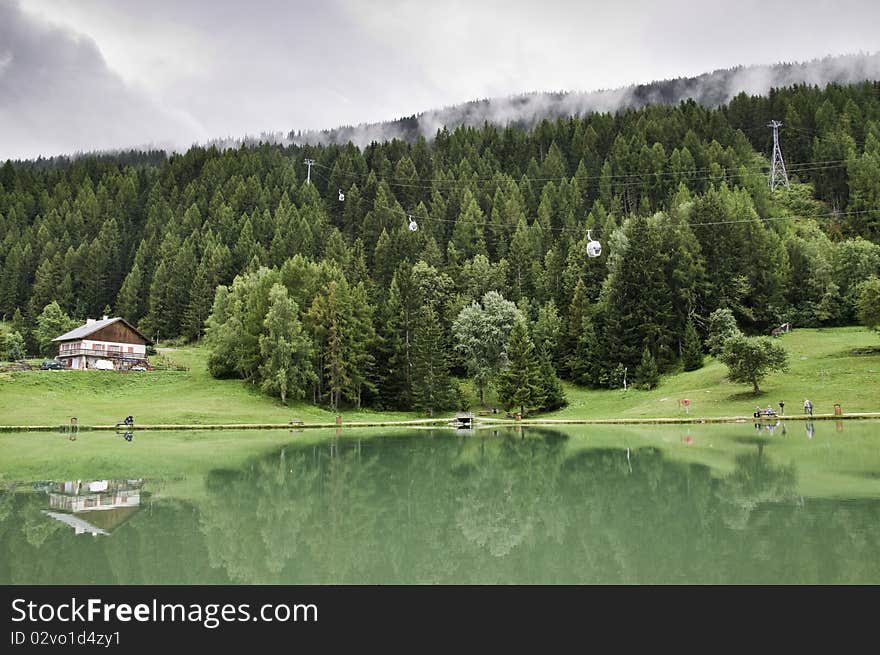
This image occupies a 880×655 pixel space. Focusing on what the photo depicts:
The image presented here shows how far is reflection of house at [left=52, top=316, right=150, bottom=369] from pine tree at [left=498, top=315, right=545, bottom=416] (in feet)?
164

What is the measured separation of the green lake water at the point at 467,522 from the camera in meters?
10.5

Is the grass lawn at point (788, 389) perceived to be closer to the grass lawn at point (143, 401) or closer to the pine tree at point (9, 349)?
the grass lawn at point (143, 401)

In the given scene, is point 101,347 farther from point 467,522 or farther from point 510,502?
point 467,522

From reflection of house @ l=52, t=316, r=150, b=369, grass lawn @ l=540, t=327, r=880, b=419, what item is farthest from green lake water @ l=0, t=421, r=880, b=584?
reflection of house @ l=52, t=316, r=150, b=369

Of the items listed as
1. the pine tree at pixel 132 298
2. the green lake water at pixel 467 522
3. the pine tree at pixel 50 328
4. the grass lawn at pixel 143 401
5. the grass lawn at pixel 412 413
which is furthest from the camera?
the pine tree at pixel 132 298

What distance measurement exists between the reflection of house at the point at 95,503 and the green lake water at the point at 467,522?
0.25ft

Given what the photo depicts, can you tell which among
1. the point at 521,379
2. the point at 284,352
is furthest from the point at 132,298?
the point at 521,379

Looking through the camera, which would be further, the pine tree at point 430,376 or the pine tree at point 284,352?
the pine tree at point 430,376

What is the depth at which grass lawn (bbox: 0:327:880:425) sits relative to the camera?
5106 cm

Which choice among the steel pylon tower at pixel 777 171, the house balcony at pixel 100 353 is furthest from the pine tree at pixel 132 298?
the steel pylon tower at pixel 777 171

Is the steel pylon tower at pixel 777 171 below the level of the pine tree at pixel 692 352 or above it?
above

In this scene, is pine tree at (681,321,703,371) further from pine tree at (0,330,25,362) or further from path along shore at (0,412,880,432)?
pine tree at (0,330,25,362)

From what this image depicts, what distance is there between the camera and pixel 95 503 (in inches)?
691
